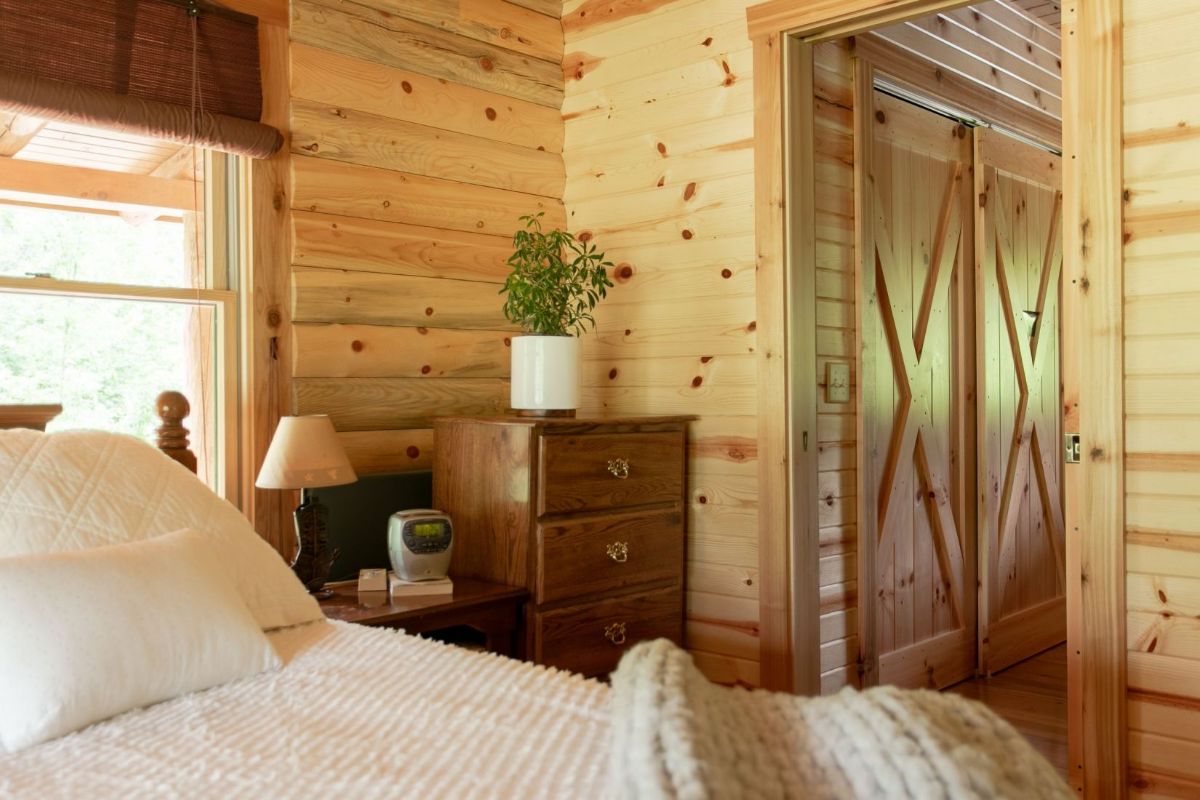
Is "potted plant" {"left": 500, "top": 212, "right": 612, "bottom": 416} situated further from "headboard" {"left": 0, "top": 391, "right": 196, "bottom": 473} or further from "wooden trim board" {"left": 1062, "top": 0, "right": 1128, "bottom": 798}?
"wooden trim board" {"left": 1062, "top": 0, "right": 1128, "bottom": 798}

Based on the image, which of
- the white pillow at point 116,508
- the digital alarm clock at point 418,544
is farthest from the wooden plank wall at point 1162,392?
the white pillow at point 116,508

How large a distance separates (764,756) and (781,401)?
185 centimetres

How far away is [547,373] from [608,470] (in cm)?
34

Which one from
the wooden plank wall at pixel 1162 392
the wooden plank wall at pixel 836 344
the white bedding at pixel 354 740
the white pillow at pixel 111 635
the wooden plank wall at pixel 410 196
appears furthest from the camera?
the wooden plank wall at pixel 836 344

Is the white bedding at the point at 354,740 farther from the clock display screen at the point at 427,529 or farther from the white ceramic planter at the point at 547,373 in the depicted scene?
the white ceramic planter at the point at 547,373

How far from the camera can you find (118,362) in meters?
2.53

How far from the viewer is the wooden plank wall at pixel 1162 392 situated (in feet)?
7.27

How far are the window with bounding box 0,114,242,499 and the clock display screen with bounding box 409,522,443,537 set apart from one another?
0.54 m

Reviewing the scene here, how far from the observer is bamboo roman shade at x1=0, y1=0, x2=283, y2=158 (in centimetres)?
227

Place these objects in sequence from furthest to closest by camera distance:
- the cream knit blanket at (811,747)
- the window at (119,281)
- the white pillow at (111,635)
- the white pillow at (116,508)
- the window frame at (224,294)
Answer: the window frame at (224,294)
the window at (119,281)
the white pillow at (116,508)
the white pillow at (111,635)
the cream knit blanket at (811,747)

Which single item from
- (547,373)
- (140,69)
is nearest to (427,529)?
(547,373)

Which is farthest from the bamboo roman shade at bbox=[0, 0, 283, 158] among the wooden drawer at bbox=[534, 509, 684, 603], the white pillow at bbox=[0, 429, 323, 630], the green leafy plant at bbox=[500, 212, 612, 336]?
the wooden drawer at bbox=[534, 509, 684, 603]

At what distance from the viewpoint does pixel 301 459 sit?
2461 millimetres

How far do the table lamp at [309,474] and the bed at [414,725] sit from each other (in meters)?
0.53
